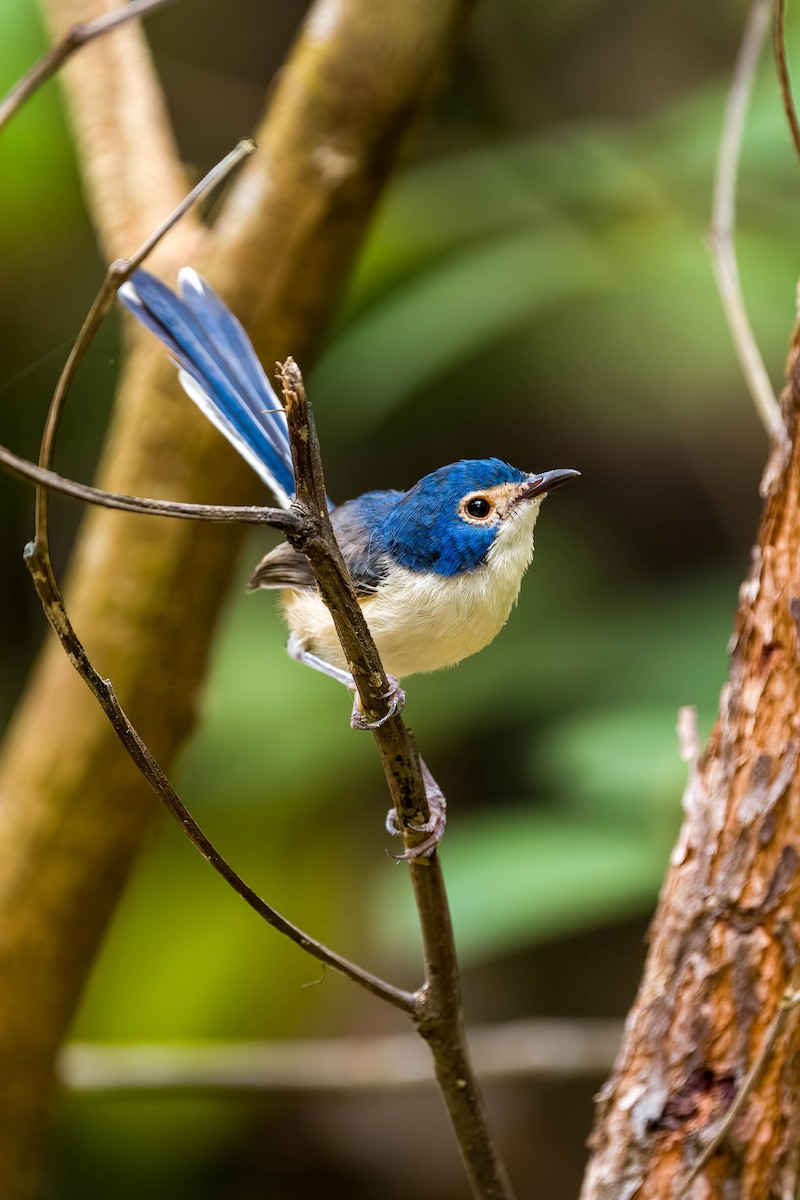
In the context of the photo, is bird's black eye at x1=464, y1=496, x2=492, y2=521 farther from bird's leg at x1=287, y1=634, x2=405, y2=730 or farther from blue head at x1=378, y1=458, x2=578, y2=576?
bird's leg at x1=287, y1=634, x2=405, y2=730

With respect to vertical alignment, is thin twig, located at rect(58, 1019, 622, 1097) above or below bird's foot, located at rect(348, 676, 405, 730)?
above

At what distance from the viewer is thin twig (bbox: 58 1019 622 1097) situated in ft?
8.07

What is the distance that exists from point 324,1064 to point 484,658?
101 cm

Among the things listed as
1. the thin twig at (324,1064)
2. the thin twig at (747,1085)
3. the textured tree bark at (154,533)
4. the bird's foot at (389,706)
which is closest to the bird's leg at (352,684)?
the bird's foot at (389,706)

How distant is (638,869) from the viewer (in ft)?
7.84

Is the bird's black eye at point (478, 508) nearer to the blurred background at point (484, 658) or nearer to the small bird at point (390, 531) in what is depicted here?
the small bird at point (390, 531)

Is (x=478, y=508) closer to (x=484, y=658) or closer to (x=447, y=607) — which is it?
(x=447, y=607)

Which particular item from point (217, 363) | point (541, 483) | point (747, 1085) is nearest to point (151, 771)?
point (541, 483)

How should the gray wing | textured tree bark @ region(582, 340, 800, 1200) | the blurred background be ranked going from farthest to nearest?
1. the blurred background
2. textured tree bark @ region(582, 340, 800, 1200)
3. the gray wing

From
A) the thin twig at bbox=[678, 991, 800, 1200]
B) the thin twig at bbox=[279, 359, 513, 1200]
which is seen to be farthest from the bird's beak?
the thin twig at bbox=[678, 991, 800, 1200]

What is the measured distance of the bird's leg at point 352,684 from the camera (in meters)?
1.16

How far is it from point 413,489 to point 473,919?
1.49 meters

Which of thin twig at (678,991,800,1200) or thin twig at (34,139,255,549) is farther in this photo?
thin twig at (678,991,800,1200)

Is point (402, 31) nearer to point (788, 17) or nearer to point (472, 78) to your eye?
point (788, 17)
